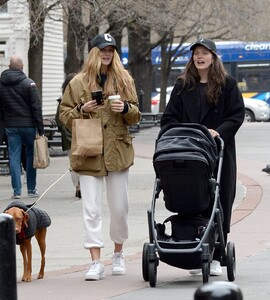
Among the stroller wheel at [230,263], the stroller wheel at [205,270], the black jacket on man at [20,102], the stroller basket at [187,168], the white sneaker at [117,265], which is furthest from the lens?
the black jacket on man at [20,102]

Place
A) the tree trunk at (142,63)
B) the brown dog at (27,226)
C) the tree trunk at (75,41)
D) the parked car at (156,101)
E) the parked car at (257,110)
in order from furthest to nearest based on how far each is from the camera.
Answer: the parked car at (156,101)
the parked car at (257,110)
the tree trunk at (142,63)
the tree trunk at (75,41)
the brown dog at (27,226)

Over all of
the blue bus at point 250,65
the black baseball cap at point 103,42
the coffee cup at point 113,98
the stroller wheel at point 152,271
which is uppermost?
the black baseball cap at point 103,42

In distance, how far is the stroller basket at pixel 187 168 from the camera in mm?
7906

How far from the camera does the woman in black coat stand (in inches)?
335

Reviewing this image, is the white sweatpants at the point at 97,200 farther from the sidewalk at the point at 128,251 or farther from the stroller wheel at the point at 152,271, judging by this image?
the stroller wheel at the point at 152,271

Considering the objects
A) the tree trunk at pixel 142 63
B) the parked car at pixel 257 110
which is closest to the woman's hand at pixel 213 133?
the tree trunk at pixel 142 63

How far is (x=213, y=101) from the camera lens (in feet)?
27.9

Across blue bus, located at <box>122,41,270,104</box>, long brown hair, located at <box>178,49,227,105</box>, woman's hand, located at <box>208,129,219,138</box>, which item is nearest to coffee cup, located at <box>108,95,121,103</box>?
long brown hair, located at <box>178,49,227,105</box>

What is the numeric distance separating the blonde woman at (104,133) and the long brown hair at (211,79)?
1.69 ft

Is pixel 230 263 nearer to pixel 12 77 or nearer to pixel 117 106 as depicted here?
pixel 117 106

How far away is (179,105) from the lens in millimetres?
8672

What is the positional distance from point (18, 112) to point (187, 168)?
758cm

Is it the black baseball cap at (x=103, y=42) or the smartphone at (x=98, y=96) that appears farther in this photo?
the black baseball cap at (x=103, y=42)

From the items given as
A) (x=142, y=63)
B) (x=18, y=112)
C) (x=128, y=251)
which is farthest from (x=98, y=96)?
(x=142, y=63)
